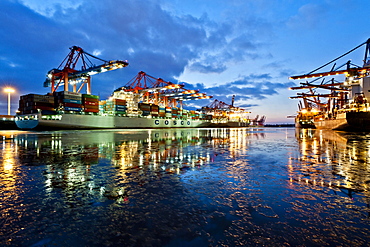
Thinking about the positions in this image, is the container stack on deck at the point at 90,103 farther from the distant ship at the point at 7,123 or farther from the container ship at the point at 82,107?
the distant ship at the point at 7,123

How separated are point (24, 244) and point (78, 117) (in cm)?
5036

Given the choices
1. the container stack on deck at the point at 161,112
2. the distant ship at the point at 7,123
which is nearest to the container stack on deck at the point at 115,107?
the container stack on deck at the point at 161,112

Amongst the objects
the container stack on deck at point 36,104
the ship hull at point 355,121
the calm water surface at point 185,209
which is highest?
the container stack on deck at point 36,104

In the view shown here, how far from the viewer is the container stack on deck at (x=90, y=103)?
159 ft

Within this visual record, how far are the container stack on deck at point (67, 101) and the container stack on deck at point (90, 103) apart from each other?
160cm

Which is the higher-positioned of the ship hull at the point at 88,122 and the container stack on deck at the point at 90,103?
the container stack on deck at the point at 90,103

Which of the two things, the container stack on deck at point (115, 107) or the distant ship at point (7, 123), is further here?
the container stack on deck at point (115, 107)

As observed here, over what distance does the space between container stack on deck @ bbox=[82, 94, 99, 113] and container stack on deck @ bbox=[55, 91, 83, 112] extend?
1.60 metres

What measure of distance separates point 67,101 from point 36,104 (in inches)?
240

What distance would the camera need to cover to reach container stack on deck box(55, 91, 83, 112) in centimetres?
4400

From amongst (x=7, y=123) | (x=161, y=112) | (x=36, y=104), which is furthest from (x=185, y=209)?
(x=161, y=112)

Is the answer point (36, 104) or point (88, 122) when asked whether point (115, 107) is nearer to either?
point (88, 122)

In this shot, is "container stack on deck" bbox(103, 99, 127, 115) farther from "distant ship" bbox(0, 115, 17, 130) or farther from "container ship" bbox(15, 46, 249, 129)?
"distant ship" bbox(0, 115, 17, 130)

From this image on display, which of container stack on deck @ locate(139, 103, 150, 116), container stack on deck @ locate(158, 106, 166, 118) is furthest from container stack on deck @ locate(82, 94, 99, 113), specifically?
container stack on deck @ locate(158, 106, 166, 118)
